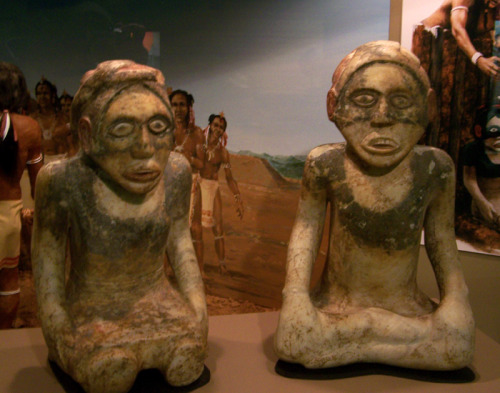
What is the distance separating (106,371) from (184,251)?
0.48m

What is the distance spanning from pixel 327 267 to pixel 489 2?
1.44 m

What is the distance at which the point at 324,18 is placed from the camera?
2.52 m

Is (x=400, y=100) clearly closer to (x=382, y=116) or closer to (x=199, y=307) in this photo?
(x=382, y=116)

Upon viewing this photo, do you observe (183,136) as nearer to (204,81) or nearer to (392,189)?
(204,81)

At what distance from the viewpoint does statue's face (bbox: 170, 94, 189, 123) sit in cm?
251

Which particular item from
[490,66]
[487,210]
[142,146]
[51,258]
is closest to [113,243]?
[51,258]

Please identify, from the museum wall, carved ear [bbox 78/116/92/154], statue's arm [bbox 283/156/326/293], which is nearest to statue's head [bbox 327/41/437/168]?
statue's arm [bbox 283/156/326/293]

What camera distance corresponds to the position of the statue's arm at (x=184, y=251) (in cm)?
164

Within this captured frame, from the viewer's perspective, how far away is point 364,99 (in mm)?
1574

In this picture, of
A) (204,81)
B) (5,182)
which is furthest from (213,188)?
(5,182)

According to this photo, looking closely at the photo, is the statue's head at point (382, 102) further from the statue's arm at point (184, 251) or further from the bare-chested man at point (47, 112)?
the bare-chested man at point (47, 112)

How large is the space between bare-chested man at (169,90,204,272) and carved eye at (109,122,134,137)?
1.13m

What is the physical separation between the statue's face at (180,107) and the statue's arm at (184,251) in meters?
Answer: 0.93

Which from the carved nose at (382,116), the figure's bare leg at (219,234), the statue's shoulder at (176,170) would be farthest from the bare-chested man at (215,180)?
the carved nose at (382,116)
